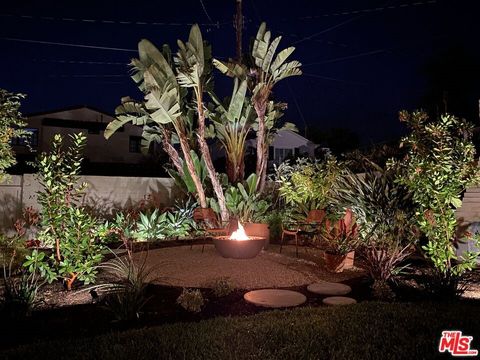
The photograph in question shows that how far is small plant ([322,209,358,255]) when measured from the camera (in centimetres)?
675

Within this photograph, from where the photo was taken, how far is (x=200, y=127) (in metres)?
9.70

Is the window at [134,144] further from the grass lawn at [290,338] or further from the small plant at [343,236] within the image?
the grass lawn at [290,338]

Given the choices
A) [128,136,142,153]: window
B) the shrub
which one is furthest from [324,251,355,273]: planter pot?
[128,136,142,153]: window

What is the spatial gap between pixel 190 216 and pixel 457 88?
21.8 meters

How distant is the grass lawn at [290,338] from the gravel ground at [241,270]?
164 centimetres

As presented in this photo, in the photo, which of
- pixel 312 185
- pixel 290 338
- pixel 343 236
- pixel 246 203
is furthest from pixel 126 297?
pixel 312 185

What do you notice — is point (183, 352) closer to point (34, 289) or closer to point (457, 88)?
point (34, 289)

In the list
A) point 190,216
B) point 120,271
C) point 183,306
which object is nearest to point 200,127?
point 190,216

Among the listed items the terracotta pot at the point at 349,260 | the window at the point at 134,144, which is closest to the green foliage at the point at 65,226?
the terracotta pot at the point at 349,260

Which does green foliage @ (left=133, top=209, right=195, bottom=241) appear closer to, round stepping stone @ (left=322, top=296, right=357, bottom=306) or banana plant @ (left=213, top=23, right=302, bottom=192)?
banana plant @ (left=213, top=23, right=302, bottom=192)

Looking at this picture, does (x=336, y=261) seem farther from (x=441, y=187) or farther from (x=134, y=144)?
(x=134, y=144)

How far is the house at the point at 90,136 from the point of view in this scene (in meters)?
23.9

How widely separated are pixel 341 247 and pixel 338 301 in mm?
1740

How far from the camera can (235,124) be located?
430 inches
